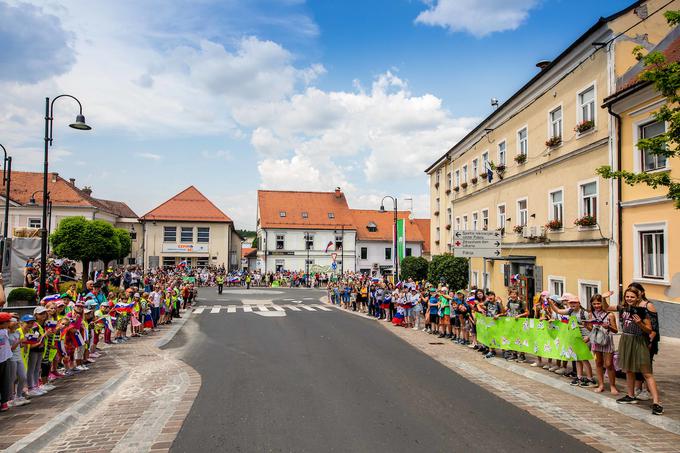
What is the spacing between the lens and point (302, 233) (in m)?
59.9

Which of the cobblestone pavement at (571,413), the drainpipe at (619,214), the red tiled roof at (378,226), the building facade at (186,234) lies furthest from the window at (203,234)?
the cobblestone pavement at (571,413)

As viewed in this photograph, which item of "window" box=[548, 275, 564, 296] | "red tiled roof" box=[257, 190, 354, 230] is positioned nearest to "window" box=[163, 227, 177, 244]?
"red tiled roof" box=[257, 190, 354, 230]

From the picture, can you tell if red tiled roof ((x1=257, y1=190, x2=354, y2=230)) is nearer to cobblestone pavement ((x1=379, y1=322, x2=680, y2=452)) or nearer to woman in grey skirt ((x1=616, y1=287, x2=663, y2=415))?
cobblestone pavement ((x1=379, y1=322, x2=680, y2=452))

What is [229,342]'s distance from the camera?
1409 centimetres

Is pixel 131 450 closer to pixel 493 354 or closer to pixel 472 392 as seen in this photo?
pixel 472 392

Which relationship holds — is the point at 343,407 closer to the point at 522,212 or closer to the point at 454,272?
the point at 522,212

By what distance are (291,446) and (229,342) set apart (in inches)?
350

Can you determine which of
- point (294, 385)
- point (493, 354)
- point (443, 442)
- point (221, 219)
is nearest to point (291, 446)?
point (443, 442)

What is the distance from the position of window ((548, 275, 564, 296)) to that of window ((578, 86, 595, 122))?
619cm

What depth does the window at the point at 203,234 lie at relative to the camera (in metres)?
59.1

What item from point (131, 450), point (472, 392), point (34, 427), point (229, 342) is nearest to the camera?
point (131, 450)

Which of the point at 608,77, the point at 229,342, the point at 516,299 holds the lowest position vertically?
the point at 229,342

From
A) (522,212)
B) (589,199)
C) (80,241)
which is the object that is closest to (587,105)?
(589,199)

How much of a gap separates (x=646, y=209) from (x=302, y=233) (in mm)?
47653
